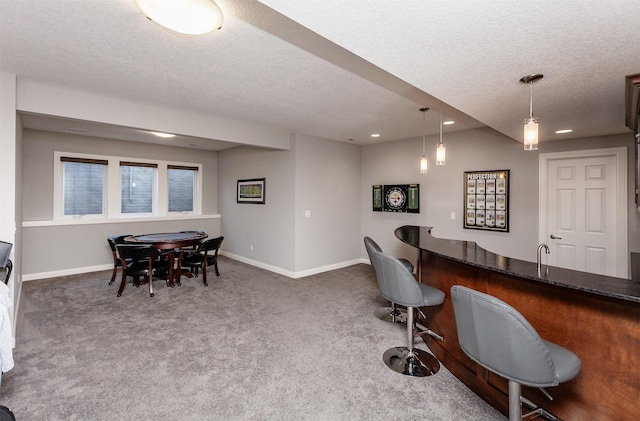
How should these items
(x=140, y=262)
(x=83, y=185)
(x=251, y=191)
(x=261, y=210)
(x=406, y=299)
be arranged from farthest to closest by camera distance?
(x=251, y=191)
(x=261, y=210)
(x=83, y=185)
(x=140, y=262)
(x=406, y=299)

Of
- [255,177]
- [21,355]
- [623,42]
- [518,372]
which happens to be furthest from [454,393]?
[255,177]

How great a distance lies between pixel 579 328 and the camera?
5.66 feet

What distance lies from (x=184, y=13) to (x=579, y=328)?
110 inches

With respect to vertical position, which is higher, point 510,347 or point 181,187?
point 181,187

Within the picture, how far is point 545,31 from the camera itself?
1.63 metres

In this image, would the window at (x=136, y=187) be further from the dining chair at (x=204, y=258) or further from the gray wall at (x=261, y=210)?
the dining chair at (x=204, y=258)

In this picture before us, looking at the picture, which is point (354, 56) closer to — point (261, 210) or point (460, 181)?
point (460, 181)

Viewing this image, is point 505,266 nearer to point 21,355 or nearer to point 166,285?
point 21,355

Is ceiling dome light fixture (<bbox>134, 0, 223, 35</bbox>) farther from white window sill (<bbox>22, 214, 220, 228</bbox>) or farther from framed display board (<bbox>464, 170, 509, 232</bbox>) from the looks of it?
white window sill (<bbox>22, 214, 220, 228</bbox>)

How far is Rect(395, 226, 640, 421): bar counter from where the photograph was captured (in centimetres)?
154

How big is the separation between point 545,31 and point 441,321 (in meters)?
2.20

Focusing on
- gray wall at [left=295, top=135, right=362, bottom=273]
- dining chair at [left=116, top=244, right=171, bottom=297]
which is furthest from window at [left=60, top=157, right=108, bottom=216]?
gray wall at [left=295, top=135, right=362, bottom=273]

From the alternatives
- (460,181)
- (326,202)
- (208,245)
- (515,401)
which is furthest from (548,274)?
(208,245)

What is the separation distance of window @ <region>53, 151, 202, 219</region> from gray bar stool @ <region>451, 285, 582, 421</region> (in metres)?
6.35
